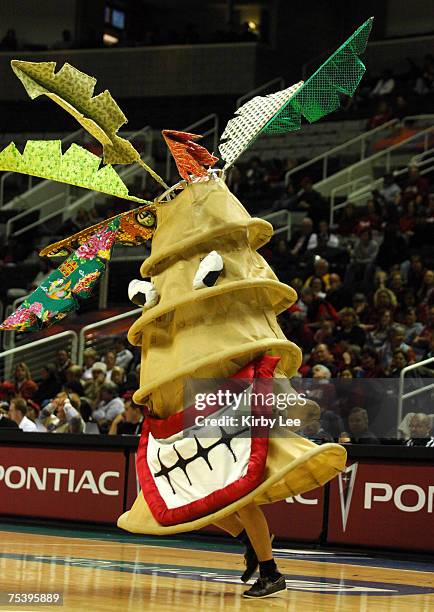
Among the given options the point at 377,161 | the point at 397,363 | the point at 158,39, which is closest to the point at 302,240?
the point at 377,161

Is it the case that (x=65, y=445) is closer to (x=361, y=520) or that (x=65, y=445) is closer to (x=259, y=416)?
(x=361, y=520)

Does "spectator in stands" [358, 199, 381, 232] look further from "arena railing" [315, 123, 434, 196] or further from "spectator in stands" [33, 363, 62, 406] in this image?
"spectator in stands" [33, 363, 62, 406]

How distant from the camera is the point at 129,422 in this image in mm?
13227

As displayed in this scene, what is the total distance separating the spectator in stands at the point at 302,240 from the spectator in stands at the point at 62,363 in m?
3.76

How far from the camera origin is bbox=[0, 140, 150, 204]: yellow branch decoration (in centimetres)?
826

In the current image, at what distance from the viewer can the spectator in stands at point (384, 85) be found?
2378 centimetres

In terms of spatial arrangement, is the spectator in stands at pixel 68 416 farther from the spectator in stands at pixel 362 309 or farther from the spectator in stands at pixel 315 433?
the spectator in stands at pixel 362 309

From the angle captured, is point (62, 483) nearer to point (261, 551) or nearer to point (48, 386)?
point (48, 386)

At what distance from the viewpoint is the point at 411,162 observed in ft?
65.1

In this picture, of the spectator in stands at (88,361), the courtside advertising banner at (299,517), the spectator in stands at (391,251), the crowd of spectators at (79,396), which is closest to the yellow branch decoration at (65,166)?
the courtside advertising banner at (299,517)

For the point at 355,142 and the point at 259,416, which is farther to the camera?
the point at 355,142

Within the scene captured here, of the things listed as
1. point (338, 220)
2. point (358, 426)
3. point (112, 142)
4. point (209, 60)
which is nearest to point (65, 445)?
point (358, 426)

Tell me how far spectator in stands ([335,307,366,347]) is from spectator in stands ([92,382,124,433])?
2684mm

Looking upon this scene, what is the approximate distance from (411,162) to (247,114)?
11819 mm
